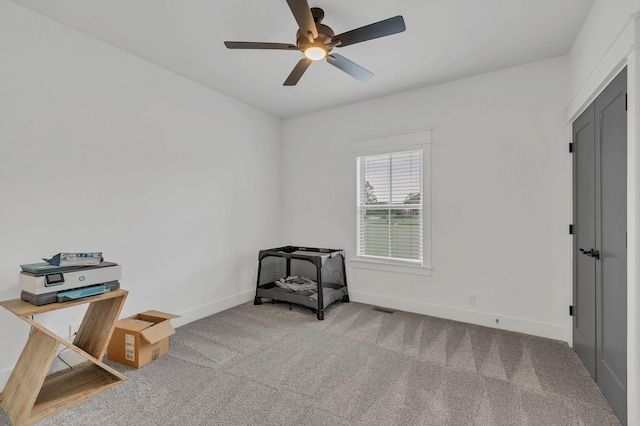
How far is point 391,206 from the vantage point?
12.5 ft

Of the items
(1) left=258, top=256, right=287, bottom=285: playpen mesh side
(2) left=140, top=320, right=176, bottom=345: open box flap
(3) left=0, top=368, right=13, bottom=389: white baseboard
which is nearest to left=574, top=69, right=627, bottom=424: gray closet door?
(2) left=140, top=320, right=176, bottom=345: open box flap

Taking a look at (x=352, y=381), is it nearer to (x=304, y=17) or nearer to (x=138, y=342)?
(x=138, y=342)

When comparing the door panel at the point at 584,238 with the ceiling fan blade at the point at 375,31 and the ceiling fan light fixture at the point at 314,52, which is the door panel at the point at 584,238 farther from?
the ceiling fan light fixture at the point at 314,52

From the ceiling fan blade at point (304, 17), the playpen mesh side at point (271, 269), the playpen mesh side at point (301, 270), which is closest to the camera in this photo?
the ceiling fan blade at point (304, 17)

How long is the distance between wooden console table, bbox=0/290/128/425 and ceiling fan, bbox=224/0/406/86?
205 centimetres

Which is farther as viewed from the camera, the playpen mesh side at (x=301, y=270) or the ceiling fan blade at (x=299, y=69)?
the playpen mesh side at (x=301, y=270)

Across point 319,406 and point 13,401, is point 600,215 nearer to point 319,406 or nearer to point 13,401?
point 319,406

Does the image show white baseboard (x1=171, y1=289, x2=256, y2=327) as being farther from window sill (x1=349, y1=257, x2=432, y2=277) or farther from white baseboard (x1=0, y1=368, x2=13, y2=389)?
window sill (x1=349, y1=257, x2=432, y2=277)

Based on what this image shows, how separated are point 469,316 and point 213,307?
283 cm

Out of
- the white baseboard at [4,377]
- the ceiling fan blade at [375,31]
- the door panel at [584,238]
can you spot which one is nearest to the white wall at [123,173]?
the white baseboard at [4,377]

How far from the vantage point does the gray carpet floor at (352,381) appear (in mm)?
1791

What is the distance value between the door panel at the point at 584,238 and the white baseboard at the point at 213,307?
3.40m

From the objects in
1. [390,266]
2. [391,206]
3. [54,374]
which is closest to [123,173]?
[54,374]

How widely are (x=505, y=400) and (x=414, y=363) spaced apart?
64cm
